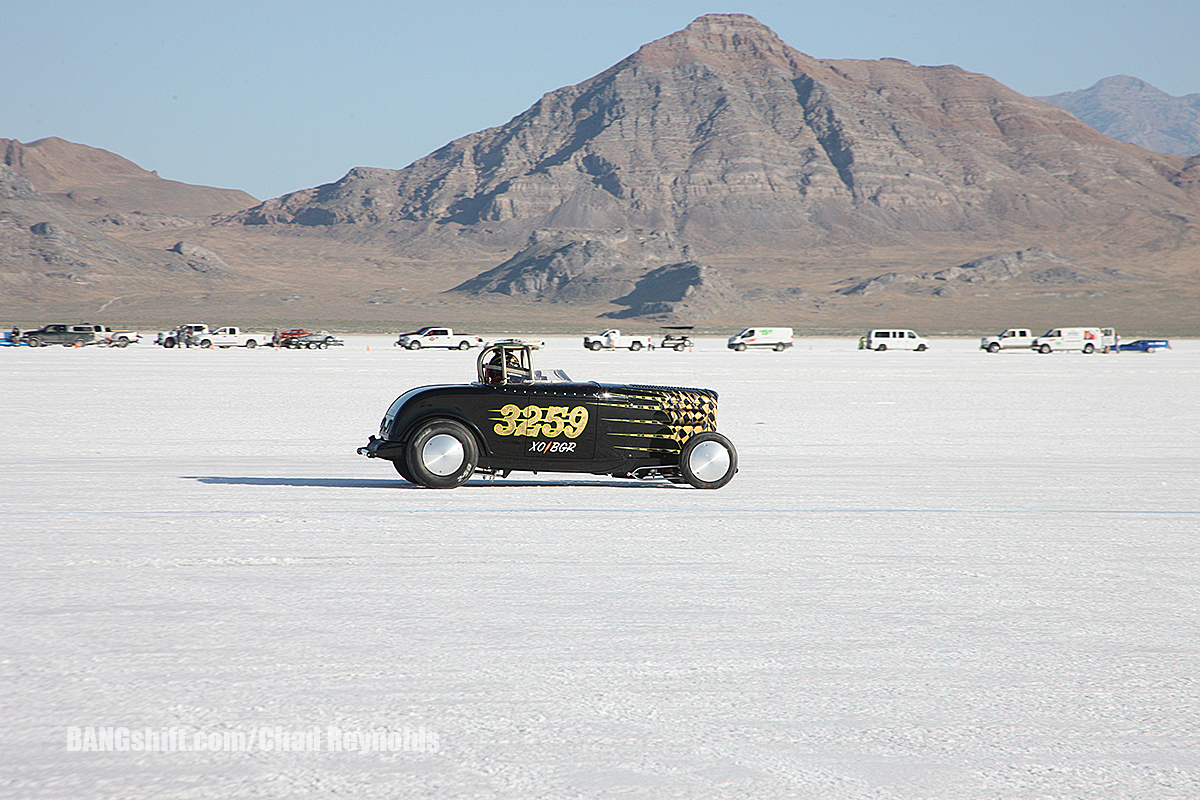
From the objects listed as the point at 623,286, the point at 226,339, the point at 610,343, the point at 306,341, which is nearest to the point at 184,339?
the point at 226,339

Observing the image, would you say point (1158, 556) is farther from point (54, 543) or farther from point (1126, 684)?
point (54, 543)

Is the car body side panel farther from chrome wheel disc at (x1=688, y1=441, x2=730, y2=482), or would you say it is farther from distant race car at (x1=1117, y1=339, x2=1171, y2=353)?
distant race car at (x1=1117, y1=339, x2=1171, y2=353)

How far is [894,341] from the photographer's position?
70.6m

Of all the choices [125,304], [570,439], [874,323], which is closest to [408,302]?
[125,304]

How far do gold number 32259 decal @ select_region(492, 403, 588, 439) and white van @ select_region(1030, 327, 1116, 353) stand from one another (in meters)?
64.6

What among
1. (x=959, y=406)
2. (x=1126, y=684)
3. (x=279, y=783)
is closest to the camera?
(x=279, y=783)

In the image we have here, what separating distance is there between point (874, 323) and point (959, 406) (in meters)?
136

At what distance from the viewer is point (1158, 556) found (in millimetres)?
8414

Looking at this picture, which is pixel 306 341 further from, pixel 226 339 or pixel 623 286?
pixel 623 286

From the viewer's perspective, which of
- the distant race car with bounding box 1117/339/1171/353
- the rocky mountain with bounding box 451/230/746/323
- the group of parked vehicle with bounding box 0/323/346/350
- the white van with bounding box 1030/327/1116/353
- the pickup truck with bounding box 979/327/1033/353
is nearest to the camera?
the white van with bounding box 1030/327/1116/353

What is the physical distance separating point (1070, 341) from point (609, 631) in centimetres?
7095

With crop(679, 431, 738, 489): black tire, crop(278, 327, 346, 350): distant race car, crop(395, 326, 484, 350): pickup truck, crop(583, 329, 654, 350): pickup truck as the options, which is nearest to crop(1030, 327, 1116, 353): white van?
crop(583, 329, 654, 350): pickup truck

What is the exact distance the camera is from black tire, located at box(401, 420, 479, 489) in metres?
11.5

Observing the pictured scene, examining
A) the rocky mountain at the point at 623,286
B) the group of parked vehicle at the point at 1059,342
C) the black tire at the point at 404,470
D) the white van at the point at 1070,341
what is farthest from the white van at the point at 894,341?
the rocky mountain at the point at 623,286
